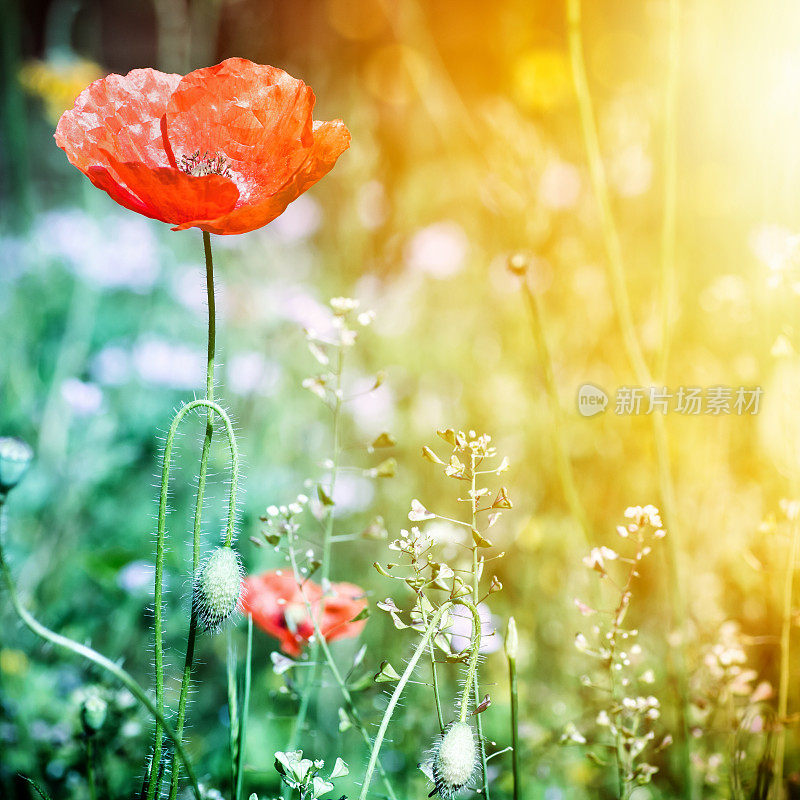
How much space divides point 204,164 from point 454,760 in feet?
1.65

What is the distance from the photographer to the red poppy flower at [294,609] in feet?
2.63

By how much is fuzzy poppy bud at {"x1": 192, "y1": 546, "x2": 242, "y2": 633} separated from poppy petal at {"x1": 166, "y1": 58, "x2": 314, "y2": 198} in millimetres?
297

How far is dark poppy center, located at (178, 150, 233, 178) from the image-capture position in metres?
0.66

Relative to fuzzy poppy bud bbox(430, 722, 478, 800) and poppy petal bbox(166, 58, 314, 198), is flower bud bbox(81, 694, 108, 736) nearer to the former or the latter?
fuzzy poppy bud bbox(430, 722, 478, 800)

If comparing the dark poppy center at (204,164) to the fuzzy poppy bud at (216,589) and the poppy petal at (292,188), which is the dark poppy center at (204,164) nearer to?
the poppy petal at (292,188)

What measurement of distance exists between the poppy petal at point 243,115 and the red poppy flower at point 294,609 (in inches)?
15.5

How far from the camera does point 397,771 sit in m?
1.12

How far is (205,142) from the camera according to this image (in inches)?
26.4

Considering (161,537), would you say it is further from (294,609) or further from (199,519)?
(294,609)

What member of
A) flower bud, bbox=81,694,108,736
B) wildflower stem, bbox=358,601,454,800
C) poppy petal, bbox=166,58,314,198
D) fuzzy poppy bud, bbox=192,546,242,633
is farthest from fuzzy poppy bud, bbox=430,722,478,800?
poppy petal, bbox=166,58,314,198

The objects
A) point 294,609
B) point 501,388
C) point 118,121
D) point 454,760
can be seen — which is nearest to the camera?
point 454,760

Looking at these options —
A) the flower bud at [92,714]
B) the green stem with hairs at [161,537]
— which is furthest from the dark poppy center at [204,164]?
the flower bud at [92,714]

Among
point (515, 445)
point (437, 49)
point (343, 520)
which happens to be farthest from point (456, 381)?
point (437, 49)

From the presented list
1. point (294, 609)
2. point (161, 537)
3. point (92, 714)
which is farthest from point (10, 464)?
point (294, 609)
